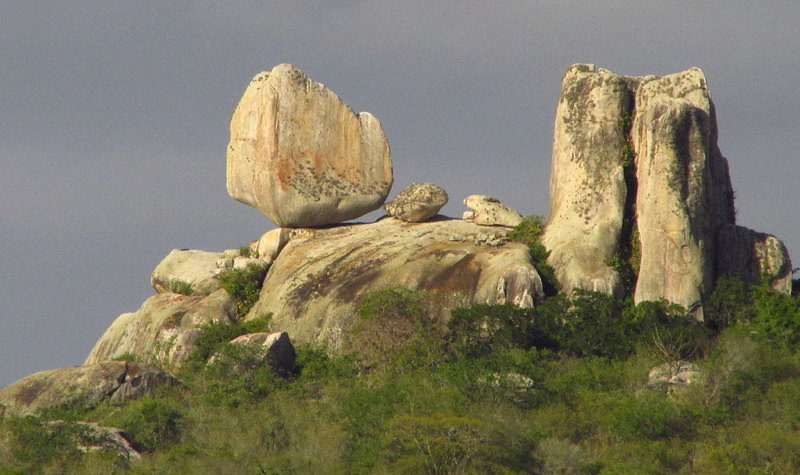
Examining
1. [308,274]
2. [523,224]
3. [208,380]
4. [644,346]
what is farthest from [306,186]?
[644,346]

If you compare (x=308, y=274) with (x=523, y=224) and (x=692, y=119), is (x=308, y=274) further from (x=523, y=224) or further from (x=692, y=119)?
(x=692, y=119)

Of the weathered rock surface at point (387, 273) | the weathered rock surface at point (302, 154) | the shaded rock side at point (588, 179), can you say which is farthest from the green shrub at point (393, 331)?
the weathered rock surface at point (302, 154)

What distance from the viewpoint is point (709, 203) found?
124ft

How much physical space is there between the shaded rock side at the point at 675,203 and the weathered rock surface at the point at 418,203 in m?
6.76

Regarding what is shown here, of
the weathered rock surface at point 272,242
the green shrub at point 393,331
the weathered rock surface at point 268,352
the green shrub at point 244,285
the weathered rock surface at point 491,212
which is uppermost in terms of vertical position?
the weathered rock surface at point 491,212

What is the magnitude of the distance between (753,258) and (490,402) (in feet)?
36.3

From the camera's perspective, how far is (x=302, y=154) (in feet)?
141

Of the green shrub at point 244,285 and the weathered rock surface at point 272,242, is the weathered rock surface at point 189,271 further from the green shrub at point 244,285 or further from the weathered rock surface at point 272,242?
the weathered rock surface at point 272,242

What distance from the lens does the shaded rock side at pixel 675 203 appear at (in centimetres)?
3628

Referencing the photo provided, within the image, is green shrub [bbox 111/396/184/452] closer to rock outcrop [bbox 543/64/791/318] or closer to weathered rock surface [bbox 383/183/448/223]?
rock outcrop [bbox 543/64/791/318]

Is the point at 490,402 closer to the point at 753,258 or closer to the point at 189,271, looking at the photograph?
the point at 753,258

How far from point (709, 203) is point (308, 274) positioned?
424 inches

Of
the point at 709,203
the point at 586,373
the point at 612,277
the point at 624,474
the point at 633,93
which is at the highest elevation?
the point at 633,93

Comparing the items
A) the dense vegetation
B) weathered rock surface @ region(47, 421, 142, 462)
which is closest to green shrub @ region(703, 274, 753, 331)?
the dense vegetation
